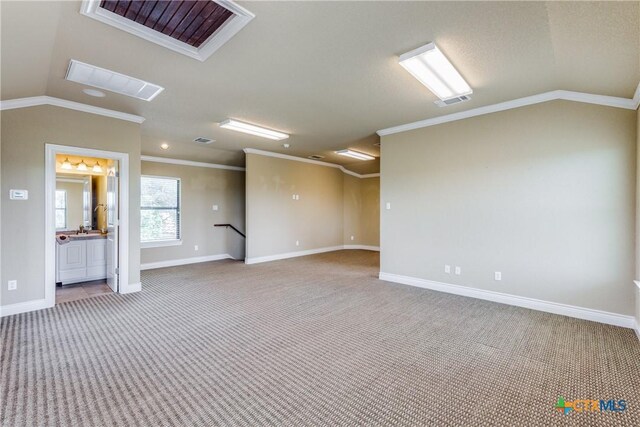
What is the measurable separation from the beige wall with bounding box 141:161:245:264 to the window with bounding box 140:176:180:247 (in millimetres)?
147

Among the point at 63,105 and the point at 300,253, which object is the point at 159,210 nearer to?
the point at 63,105

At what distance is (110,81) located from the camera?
319cm

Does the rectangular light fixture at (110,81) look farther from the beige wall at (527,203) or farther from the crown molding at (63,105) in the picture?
the beige wall at (527,203)

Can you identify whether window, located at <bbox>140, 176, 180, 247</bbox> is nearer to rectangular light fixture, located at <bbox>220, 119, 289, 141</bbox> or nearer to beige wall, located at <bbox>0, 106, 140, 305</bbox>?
beige wall, located at <bbox>0, 106, 140, 305</bbox>

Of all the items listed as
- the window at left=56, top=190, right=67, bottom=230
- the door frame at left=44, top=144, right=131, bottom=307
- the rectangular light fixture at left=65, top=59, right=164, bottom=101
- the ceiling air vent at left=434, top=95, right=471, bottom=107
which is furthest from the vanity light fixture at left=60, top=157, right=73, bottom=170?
the ceiling air vent at left=434, top=95, right=471, bottom=107

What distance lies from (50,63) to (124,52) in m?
0.85

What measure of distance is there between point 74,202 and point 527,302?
8.28 m

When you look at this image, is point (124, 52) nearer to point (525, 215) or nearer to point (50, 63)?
point (50, 63)

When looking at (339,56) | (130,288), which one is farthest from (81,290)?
(339,56)

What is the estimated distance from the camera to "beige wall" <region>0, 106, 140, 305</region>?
353 centimetres

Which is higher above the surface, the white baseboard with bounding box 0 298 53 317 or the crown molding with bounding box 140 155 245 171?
the crown molding with bounding box 140 155 245 171

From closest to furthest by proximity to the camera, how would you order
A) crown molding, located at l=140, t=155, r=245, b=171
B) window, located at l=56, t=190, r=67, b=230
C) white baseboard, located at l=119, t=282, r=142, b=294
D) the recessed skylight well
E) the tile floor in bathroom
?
the recessed skylight well
the tile floor in bathroom
white baseboard, located at l=119, t=282, r=142, b=294
window, located at l=56, t=190, r=67, b=230
crown molding, located at l=140, t=155, r=245, b=171

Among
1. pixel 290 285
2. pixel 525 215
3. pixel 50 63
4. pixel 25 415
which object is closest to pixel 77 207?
pixel 50 63

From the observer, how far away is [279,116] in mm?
4453
